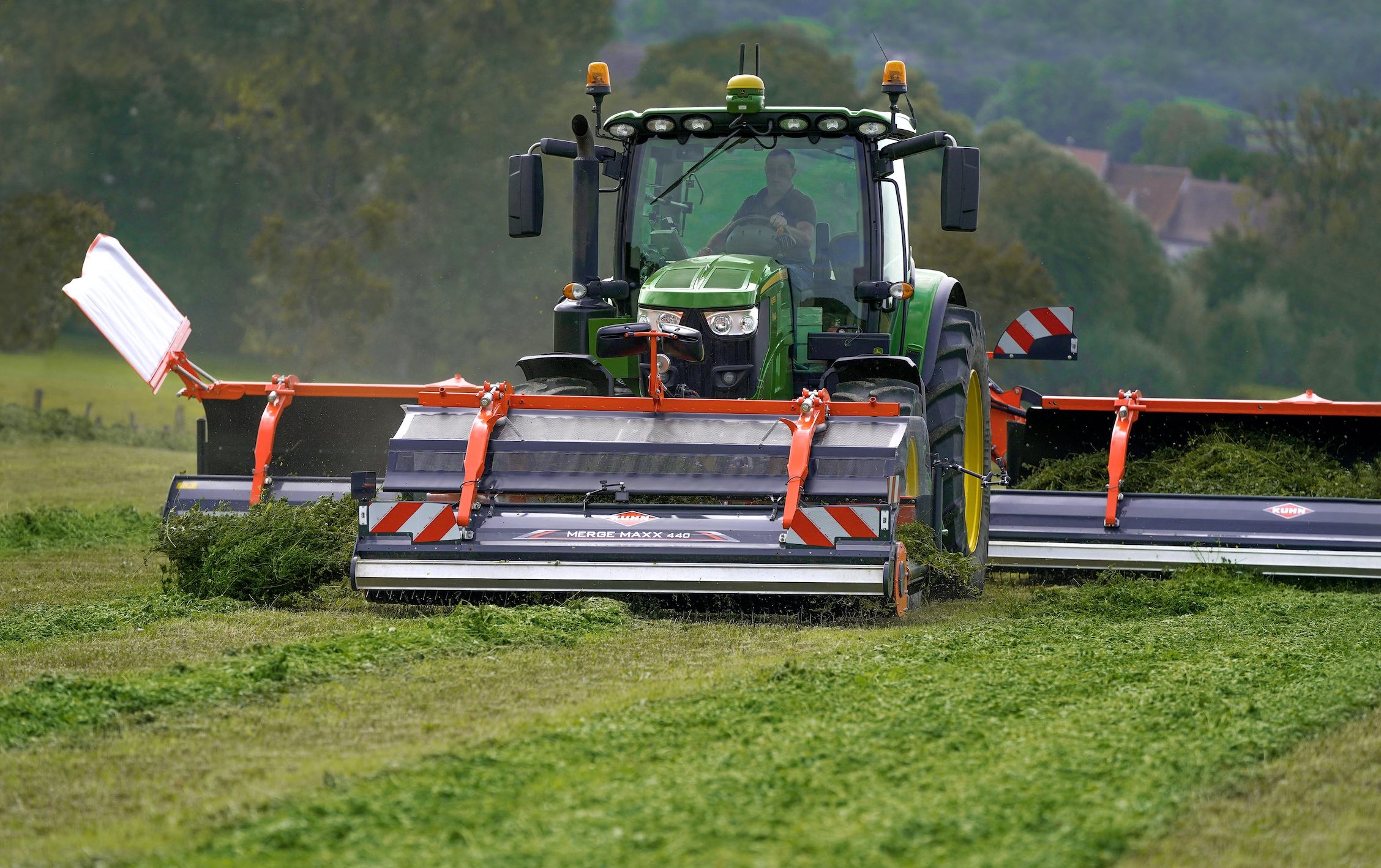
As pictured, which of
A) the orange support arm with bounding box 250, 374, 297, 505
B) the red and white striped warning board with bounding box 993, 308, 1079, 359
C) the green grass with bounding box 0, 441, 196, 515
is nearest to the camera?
the orange support arm with bounding box 250, 374, 297, 505

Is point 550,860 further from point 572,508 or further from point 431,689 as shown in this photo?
point 572,508

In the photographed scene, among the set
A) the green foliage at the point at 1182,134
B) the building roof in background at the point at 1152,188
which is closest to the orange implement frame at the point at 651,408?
the building roof in background at the point at 1152,188

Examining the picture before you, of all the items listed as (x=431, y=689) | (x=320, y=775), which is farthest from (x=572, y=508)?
(x=320, y=775)

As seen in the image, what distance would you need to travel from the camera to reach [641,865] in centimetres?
360

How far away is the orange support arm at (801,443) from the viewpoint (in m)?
7.01

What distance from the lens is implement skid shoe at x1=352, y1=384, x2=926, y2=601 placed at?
6.98 meters

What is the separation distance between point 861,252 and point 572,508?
2270 mm

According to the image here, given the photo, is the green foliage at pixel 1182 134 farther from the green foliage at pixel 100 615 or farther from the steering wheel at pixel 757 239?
the green foliage at pixel 100 615

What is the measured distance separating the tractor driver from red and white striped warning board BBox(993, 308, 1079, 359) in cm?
328

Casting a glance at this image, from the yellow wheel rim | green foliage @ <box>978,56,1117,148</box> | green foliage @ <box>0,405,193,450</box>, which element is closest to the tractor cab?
the yellow wheel rim

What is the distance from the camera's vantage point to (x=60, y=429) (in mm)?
22719

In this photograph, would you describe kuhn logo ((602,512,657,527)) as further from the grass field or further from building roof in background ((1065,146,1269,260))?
building roof in background ((1065,146,1269,260))

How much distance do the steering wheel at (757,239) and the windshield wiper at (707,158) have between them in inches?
14.9

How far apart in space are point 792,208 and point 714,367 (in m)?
1.13
